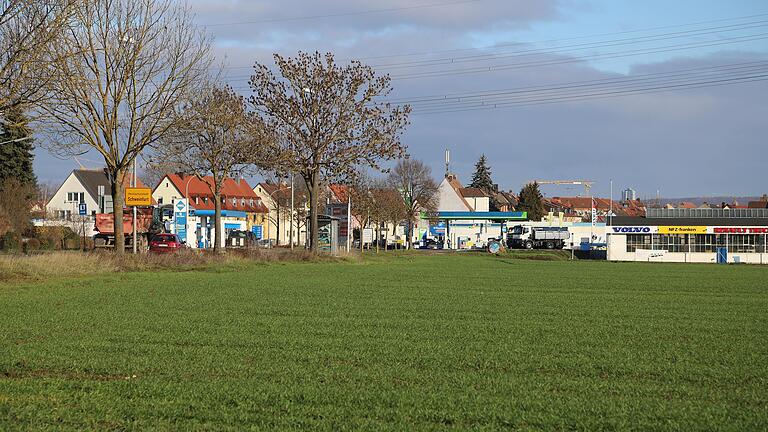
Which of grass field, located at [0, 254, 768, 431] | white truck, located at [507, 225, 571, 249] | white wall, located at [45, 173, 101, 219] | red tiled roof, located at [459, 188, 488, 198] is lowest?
grass field, located at [0, 254, 768, 431]

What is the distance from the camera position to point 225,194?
120m

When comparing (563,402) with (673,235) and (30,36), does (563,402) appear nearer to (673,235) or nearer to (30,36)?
(30,36)

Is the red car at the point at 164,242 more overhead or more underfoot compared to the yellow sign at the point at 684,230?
more underfoot

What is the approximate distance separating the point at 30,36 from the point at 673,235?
73.5 m

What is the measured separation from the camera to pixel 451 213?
127 metres

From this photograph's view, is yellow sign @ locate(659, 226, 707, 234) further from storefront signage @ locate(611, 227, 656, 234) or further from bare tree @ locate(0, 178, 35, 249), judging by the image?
bare tree @ locate(0, 178, 35, 249)

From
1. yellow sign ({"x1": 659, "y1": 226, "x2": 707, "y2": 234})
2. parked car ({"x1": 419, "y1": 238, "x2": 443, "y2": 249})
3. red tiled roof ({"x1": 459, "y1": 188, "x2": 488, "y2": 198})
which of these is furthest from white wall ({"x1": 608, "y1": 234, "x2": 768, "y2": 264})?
red tiled roof ({"x1": 459, "y1": 188, "x2": 488, "y2": 198})

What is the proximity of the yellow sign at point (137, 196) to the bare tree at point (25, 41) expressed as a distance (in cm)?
1618

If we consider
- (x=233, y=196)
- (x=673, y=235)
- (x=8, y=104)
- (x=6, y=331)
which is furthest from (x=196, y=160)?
(x=233, y=196)

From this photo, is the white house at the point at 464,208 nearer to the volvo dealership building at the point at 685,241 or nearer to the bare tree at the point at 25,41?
the volvo dealership building at the point at 685,241

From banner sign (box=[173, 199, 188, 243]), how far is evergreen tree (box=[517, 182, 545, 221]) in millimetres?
105797

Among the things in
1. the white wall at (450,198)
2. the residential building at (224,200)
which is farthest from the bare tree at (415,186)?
the white wall at (450,198)

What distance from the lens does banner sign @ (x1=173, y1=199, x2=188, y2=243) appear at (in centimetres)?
5588

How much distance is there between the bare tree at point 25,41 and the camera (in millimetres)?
25406
